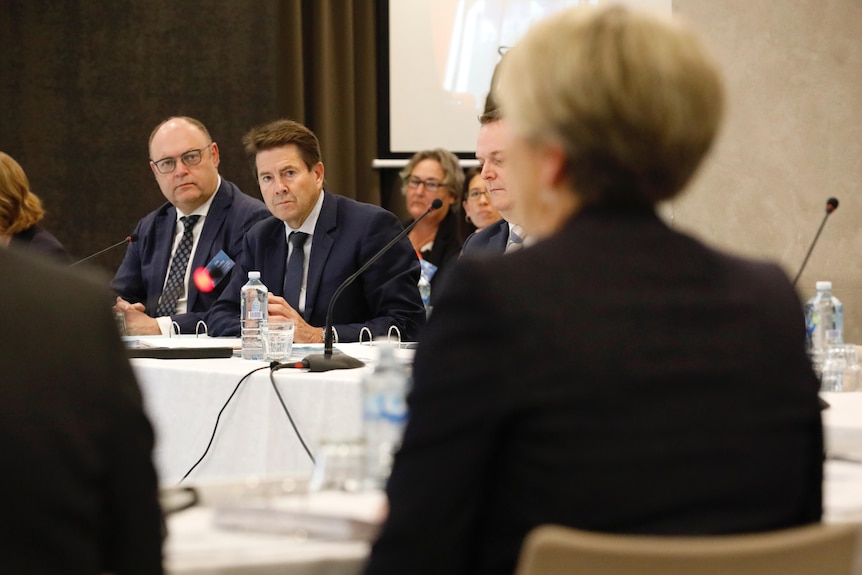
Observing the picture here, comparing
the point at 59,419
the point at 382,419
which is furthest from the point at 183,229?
Answer: the point at 59,419

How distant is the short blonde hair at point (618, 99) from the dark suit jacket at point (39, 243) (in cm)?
357

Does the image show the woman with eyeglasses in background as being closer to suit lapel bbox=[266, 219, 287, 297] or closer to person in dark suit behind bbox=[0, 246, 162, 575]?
suit lapel bbox=[266, 219, 287, 297]

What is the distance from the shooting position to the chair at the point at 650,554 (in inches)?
37.0

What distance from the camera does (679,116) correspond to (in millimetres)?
1054

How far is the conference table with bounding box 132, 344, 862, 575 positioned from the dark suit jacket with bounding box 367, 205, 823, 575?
26 centimetres

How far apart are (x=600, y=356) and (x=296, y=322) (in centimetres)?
258

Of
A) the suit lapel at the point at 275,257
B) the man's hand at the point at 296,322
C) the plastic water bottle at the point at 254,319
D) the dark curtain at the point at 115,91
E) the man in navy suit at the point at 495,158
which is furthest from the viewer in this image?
the dark curtain at the point at 115,91

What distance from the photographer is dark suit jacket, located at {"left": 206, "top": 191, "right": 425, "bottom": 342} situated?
3832 millimetres

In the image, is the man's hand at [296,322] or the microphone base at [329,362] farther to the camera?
the man's hand at [296,322]

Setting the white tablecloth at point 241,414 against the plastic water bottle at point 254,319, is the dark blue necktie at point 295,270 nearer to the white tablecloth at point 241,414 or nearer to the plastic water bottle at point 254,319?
the plastic water bottle at point 254,319

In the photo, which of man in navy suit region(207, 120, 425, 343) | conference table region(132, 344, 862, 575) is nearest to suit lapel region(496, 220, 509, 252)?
man in navy suit region(207, 120, 425, 343)

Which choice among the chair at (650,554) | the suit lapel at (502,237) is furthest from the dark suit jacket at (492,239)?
the chair at (650,554)

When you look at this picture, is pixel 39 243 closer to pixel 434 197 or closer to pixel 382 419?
pixel 434 197

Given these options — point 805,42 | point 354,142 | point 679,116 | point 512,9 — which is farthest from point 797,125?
point 679,116
